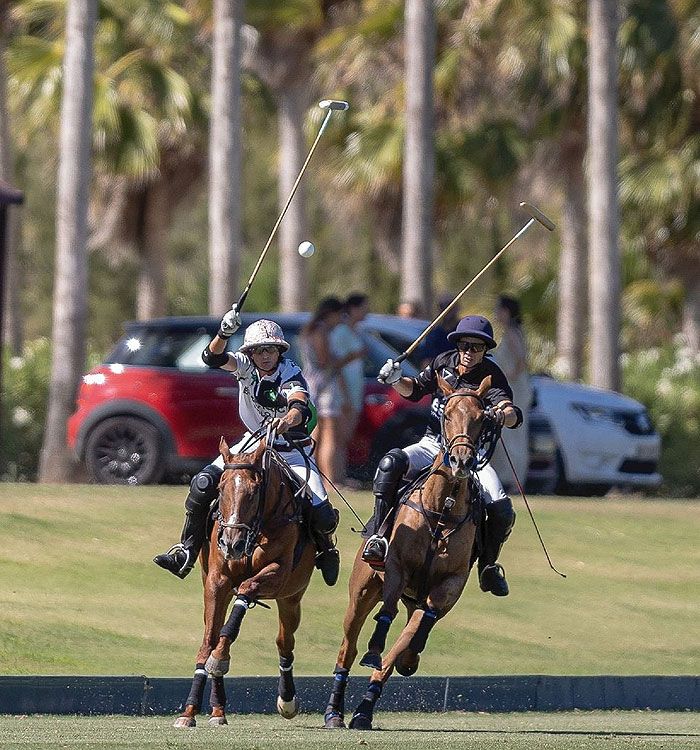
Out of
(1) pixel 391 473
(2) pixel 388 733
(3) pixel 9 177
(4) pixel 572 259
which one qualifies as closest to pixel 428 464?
(1) pixel 391 473

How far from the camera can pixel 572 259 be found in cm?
3462

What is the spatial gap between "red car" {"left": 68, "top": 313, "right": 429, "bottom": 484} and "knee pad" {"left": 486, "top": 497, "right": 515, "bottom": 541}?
7.66m

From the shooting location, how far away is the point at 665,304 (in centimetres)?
3794

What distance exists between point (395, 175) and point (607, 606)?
1703cm

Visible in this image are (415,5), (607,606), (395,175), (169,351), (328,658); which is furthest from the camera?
(395,175)

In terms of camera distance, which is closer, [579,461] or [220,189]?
[579,461]

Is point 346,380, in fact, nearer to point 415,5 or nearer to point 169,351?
point 169,351

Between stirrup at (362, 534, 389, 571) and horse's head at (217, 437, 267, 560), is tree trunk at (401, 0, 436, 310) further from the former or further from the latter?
horse's head at (217, 437, 267, 560)

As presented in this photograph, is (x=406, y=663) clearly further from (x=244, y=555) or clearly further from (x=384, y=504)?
(x=244, y=555)

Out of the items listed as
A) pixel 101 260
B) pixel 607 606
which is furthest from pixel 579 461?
pixel 101 260

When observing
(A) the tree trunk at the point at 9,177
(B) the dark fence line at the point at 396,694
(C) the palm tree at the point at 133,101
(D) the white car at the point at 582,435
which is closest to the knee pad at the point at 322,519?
(B) the dark fence line at the point at 396,694

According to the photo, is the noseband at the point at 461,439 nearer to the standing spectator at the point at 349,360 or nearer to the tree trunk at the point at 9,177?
the standing spectator at the point at 349,360

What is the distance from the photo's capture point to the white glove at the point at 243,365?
11.4 meters

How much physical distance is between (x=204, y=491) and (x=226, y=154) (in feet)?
48.9
